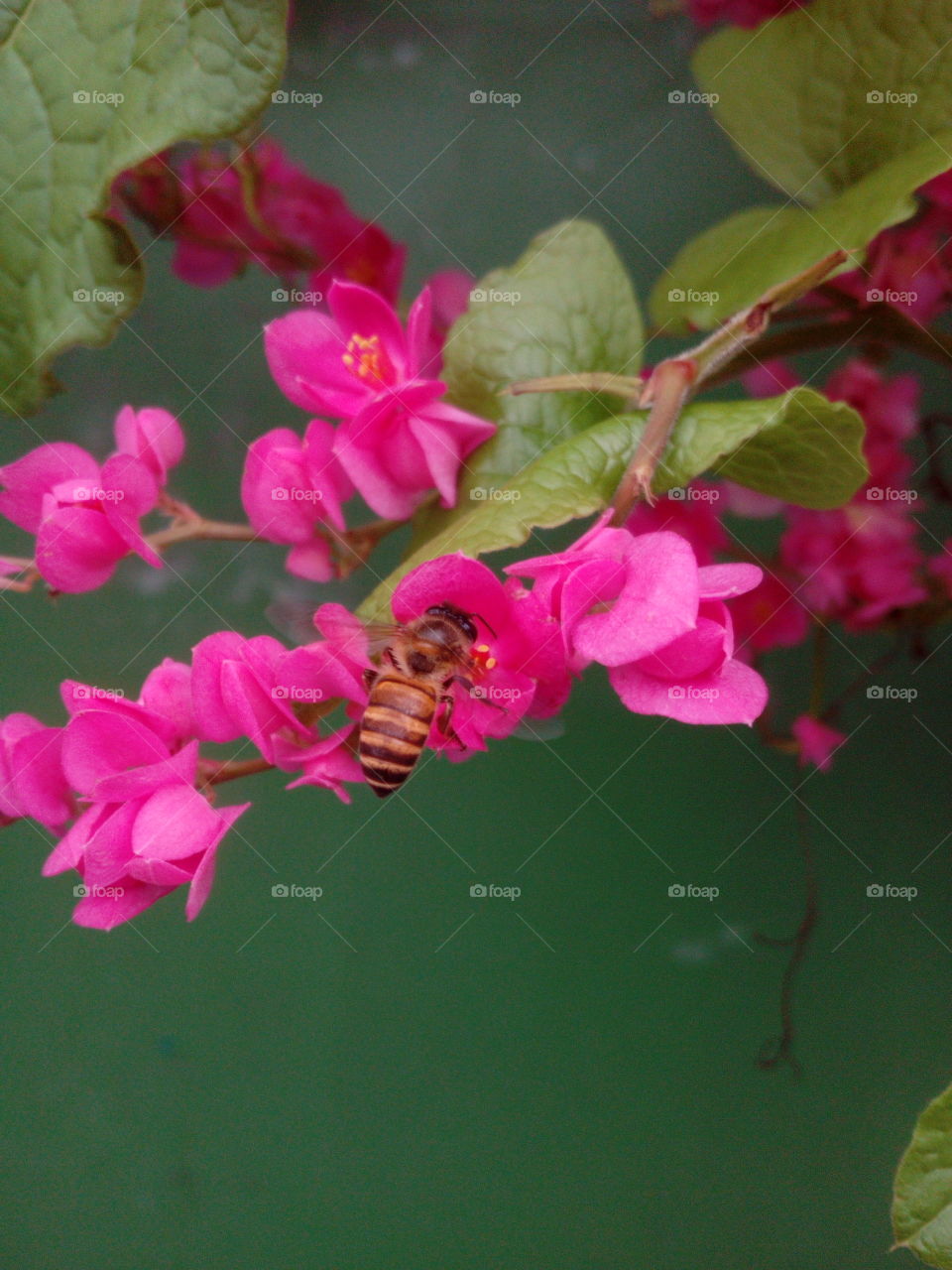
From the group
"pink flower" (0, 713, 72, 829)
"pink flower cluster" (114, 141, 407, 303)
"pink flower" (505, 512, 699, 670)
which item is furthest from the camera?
"pink flower cluster" (114, 141, 407, 303)

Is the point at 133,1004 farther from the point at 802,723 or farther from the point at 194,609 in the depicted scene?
the point at 802,723

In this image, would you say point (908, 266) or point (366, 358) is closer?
point (366, 358)

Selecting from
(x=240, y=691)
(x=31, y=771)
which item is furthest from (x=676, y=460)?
(x=31, y=771)

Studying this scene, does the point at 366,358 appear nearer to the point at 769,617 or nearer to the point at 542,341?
the point at 542,341

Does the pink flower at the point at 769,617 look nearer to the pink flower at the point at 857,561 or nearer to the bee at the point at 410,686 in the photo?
the pink flower at the point at 857,561

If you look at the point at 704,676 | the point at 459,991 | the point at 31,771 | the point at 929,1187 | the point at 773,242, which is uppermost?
the point at 773,242

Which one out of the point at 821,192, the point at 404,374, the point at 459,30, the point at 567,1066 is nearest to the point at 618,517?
the point at 404,374

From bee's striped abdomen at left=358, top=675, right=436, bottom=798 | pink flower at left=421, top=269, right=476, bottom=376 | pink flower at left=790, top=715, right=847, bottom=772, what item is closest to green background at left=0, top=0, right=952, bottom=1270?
pink flower at left=790, top=715, right=847, bottom=772

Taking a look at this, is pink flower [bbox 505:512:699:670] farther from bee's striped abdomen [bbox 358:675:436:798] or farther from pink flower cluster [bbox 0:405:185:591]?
pink flower cluster [bbox 0:405:185:591]

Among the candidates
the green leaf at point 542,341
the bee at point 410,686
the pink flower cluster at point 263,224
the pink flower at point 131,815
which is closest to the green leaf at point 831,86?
the green leaf at point 542,341
